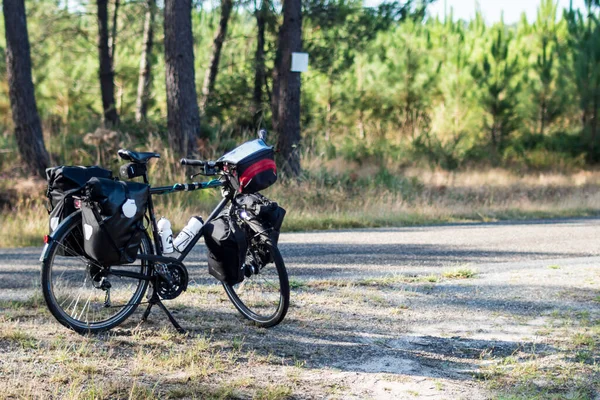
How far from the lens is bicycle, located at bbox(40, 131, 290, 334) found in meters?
5.04

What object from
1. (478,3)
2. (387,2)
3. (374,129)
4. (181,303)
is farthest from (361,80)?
(181,303)

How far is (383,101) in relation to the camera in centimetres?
2641

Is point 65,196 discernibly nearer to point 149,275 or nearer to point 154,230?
point 154,230

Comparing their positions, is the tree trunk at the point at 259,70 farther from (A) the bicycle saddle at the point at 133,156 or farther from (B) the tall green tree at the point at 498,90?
(A) the bicycle saddle at the point at 133,156

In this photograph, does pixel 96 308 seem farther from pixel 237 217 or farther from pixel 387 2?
pixel 387 2

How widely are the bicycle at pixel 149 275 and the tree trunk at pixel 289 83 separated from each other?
34.4 ft

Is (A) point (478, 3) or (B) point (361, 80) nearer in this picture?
(B) point (361, 80)

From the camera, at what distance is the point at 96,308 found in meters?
5.68

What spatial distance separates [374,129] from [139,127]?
1088cm

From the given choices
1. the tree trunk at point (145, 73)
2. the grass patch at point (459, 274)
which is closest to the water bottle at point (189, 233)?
the grass patch at point (459, 274)

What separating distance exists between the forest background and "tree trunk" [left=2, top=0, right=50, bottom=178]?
1.23 ft

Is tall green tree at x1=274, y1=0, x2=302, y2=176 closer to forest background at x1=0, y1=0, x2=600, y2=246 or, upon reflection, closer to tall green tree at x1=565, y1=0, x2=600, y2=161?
forest background at x1=0, y1=0, x2=600, y2=246

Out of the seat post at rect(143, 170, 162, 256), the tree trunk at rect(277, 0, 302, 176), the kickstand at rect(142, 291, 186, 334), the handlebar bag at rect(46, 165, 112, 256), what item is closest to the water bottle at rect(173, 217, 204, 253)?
the seat post at rect(143, 170, 162, 256)

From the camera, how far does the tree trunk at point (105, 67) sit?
69.9 ft
